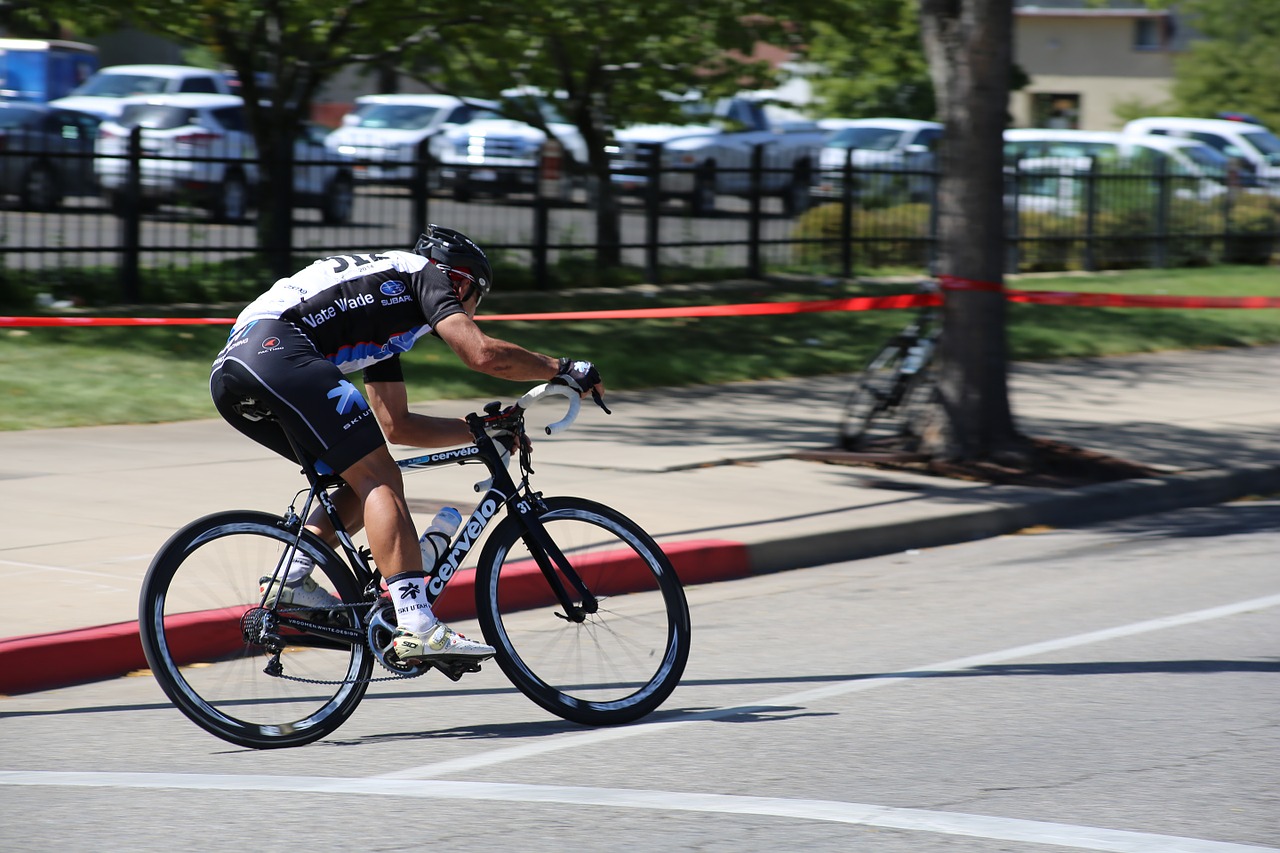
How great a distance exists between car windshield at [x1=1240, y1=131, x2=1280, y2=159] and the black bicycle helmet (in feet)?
109

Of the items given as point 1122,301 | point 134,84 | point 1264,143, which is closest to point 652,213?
point 1122,301

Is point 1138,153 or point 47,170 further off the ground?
point 1138,153

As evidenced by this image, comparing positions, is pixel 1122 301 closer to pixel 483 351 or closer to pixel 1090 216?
pixel 483 351

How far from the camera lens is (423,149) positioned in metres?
17.5

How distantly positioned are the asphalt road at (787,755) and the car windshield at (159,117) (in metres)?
20.2

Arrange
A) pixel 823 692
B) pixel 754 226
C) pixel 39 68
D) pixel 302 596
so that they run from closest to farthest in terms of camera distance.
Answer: pixel 302 596
pixel 823 692
pixel 754 226
pixel 39 68

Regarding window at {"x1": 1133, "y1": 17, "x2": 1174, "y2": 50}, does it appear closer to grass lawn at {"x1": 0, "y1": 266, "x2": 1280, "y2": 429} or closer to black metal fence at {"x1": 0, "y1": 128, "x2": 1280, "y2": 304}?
black metal fence at {"x1": 0, "y1": 128, "x2": 1280, "y2": 304}

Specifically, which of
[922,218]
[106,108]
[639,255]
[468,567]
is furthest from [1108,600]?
[106,108]

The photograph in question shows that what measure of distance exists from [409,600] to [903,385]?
649cm

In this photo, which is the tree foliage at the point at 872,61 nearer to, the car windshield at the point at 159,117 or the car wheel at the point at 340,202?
the car wheel at the point at 340,202

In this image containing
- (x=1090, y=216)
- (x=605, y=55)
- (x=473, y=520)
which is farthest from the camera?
(x=1090, y=216)

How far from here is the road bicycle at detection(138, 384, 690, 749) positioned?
18.5ft

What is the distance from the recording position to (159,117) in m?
26.4

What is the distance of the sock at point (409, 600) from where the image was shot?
5566mm
